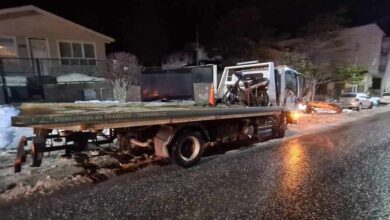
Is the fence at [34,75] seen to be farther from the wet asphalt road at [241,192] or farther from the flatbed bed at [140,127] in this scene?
the wet asphalt road at [241,192]

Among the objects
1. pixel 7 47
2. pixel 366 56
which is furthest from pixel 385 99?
pixel 7 47

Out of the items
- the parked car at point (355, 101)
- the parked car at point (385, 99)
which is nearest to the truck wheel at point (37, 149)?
the parked car at point (355, 101)

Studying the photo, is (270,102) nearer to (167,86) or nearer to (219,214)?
(219,214)

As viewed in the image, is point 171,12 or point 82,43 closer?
point 82,43

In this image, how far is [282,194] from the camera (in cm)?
462

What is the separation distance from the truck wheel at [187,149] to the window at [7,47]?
16647mm

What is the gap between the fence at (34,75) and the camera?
44.8 feet

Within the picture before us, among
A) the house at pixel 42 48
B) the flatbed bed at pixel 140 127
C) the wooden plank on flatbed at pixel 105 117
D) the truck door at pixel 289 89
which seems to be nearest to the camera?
the wooden plank on flatbed at pixel 105 117

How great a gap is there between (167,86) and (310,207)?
12676 mm

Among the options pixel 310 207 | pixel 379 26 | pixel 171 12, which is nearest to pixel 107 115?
pixel 310 207

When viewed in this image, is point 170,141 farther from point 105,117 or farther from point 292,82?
point 292,82

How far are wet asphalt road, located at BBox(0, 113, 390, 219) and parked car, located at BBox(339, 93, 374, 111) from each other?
51.9 ft

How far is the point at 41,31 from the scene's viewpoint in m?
18.3

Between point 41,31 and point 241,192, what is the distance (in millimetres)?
18776
